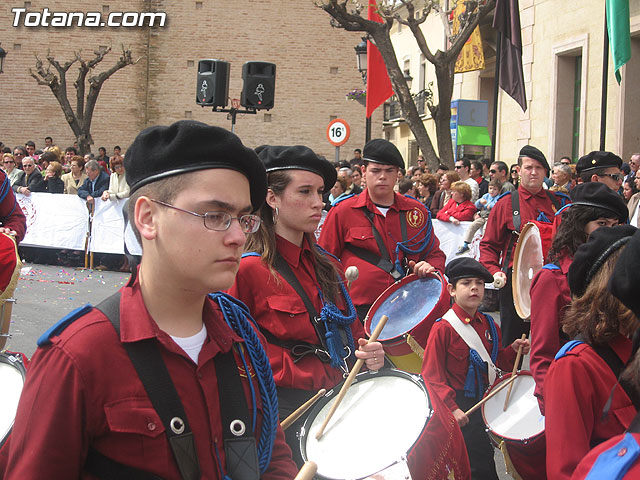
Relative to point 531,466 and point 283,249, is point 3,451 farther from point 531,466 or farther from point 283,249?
point 531,466

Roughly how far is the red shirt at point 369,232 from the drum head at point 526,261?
510 mm

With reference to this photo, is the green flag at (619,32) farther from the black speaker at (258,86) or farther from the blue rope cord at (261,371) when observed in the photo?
the blue rope cord at (261,371)

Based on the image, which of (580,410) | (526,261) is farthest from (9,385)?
(526,261)

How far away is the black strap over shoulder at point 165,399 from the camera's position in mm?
1836

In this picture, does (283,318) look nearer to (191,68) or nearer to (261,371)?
(261,371)

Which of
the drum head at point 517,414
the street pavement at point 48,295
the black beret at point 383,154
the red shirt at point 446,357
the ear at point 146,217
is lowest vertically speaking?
the street pavement at point 48,295

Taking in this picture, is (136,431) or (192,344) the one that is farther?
(192,344)

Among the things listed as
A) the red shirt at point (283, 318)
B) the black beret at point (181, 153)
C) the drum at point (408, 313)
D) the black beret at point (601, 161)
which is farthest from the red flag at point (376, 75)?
the black beret at point (181, 153)

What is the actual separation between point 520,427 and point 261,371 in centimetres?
202

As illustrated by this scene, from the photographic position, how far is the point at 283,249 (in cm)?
358

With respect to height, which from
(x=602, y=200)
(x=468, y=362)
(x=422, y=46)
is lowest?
A: (x=468, y=362)

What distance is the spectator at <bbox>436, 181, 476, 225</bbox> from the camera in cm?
1106

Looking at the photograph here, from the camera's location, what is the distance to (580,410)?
2.49 metres

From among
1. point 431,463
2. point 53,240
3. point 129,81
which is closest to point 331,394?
point 431,463
